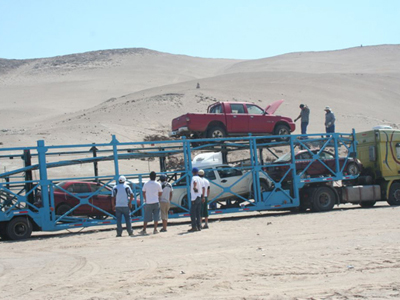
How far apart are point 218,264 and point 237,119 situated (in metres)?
11.0

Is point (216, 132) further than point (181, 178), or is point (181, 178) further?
point (216, 132)

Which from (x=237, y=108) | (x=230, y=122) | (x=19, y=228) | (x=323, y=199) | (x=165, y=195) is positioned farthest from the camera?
(x=237, y=108)

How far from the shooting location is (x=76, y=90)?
88.2 metres

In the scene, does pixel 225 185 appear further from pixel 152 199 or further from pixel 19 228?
pixel 19 228

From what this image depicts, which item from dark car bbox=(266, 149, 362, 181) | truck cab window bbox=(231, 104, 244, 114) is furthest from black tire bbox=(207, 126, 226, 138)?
dark car bbox=(266, 149, 362, 181)

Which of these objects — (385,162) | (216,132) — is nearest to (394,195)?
(385,162)

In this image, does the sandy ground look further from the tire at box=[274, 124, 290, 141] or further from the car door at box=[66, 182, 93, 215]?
the tire at box=[274, 124, 290, 141]

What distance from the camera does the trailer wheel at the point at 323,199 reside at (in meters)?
18.7

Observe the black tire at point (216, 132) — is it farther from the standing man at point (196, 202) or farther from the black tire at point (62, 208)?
the black tire at point (62, 208)

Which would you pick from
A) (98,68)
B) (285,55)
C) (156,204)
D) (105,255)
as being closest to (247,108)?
(156,204)

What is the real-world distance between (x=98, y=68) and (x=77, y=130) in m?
80.0

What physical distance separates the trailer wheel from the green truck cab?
1.91 metres

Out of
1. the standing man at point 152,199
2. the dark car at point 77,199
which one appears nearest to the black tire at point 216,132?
the dark car at point 77,199

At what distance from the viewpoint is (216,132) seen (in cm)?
1938
